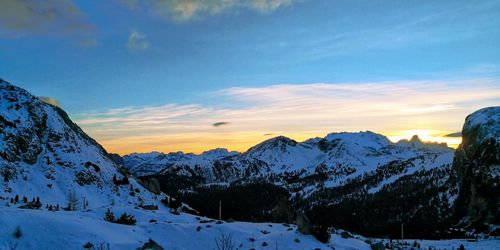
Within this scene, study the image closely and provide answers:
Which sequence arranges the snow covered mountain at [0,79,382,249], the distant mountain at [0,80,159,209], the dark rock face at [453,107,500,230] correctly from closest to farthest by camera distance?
the snow covered mountain at [0,79,382,249] < the distant mountain at [0,80,159,209] < the dark rock face at [453,107,500,230]

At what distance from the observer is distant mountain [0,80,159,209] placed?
49.2 m

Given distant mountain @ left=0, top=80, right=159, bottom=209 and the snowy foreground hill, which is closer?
the snowy foreground hill

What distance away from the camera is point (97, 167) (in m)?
63.0

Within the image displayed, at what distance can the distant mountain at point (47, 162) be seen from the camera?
161 feet

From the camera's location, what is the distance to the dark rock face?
86938 mm

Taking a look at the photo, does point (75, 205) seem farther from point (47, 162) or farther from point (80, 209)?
point (47, 162)

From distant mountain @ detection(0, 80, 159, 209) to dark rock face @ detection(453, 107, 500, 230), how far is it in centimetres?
6560

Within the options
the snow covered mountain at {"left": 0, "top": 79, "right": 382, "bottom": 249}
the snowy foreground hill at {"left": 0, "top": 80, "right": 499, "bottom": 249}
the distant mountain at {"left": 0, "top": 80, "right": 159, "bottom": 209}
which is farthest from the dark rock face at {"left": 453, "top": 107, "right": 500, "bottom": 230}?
the distant mountain at {"left": 0, "top": 80, "right": 159, "bottom": 209}

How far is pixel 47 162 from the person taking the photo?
5634 cm

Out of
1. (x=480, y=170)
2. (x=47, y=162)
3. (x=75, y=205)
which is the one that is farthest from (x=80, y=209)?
(x=480, y=170)

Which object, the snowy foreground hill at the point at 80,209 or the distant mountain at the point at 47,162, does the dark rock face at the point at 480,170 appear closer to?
the snowy foreground hill at the point at 80,209

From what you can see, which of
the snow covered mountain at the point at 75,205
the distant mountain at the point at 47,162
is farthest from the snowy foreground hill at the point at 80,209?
the distant mountain at the point at 47,162

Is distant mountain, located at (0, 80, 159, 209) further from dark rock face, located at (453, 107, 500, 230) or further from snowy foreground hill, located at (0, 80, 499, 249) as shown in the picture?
dark rock face, located at (453, 107, 500, 230)

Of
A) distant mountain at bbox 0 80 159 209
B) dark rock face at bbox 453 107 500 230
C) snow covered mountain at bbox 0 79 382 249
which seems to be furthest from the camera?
dark rock face at bbox 453 107 500 230
